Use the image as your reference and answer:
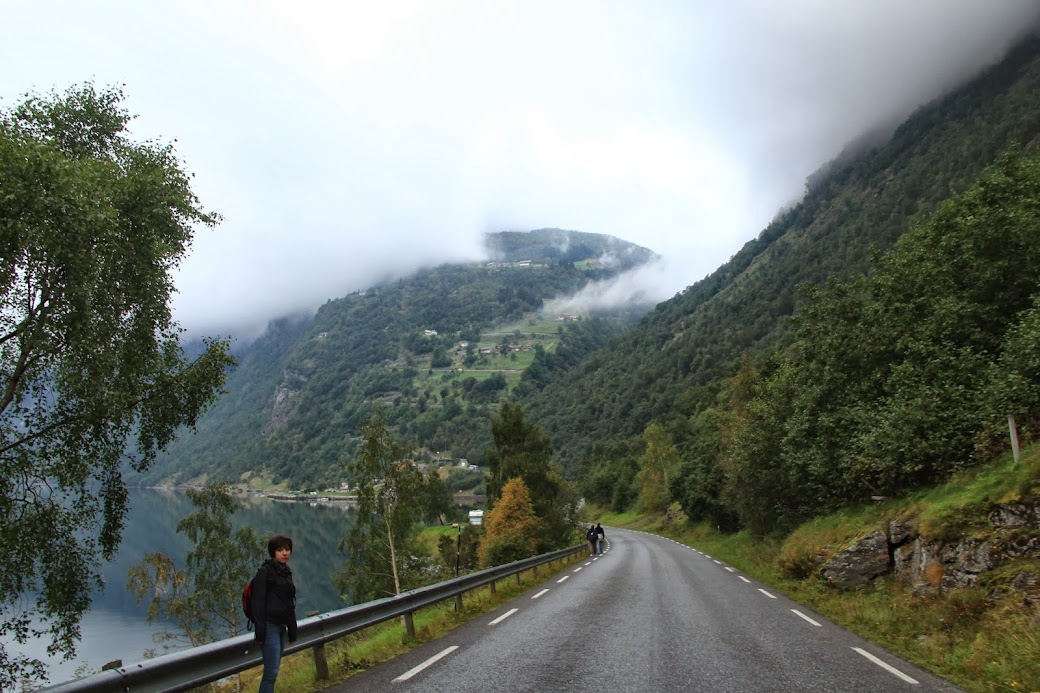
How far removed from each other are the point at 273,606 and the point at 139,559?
318ft

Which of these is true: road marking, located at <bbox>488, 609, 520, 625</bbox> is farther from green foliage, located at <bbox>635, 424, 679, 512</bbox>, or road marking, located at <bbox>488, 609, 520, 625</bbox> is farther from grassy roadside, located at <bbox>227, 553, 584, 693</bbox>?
green foliage, located at <bbox>635, 424, 679, 512</bbox>

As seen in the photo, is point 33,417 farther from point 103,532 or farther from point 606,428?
point 606,428

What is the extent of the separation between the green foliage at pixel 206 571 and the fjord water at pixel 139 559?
3.63 meters

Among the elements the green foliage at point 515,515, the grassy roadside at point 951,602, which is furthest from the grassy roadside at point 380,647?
the green foliage at point 515,515

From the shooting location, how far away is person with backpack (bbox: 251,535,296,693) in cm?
603

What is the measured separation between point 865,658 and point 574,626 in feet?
14.7

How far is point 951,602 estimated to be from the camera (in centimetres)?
983

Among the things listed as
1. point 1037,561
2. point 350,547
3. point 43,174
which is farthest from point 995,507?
point 350,547

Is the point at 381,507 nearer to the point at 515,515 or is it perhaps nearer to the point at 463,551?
the point at 515,515

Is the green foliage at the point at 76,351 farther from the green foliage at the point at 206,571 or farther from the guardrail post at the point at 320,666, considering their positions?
the green foliage at the point at 206,571

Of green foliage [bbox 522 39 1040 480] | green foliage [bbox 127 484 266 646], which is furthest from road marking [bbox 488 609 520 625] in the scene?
green foliage [bbox 522 39 1040 480]

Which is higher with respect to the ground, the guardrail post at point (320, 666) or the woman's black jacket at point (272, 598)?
the woman's black jacket at point (272, 598)

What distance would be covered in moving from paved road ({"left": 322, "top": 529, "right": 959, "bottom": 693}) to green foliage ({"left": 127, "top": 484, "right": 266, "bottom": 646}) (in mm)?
36155

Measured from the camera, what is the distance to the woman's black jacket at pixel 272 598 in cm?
601
